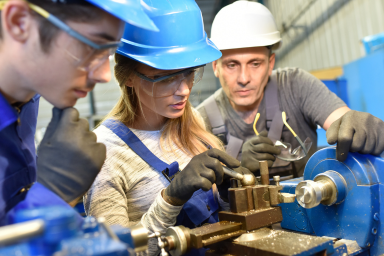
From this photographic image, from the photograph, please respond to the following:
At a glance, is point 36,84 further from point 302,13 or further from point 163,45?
point 302,13

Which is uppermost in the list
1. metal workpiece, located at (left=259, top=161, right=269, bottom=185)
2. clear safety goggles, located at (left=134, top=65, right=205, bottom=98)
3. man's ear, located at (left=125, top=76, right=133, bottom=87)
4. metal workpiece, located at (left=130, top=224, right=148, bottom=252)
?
man's ear, located at (left=125, top=76, right=133, bottom=87)

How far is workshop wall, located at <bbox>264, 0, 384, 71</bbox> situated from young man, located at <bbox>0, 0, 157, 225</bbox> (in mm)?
3148

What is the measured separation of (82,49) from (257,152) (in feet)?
3.23

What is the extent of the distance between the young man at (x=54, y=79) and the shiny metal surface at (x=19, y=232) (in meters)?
0.20

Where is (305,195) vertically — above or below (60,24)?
below

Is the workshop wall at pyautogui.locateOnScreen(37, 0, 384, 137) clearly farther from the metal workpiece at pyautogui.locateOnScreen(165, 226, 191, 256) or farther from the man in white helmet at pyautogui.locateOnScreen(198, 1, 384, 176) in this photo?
the metal workpiece at pyautogui.locateOnScreen(165, 226, 191, 256)

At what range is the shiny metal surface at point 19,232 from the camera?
482 mm

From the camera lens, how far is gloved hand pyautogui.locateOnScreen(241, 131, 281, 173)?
4.84ft

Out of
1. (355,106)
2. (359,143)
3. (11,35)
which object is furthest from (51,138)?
(355,106)

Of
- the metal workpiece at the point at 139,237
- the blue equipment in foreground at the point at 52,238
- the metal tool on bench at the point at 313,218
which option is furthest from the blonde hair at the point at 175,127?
the blue equipment in foreground at the point at 52,238

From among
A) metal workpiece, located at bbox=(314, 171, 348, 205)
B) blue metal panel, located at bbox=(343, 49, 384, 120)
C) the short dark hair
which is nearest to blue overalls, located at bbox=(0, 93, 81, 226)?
the short dark hair

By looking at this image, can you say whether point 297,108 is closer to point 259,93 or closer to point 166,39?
point 259,93

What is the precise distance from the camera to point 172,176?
1233mm

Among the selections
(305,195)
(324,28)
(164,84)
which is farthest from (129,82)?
(324,28)
